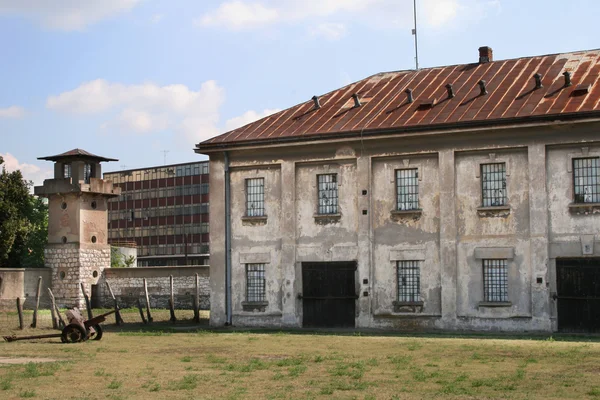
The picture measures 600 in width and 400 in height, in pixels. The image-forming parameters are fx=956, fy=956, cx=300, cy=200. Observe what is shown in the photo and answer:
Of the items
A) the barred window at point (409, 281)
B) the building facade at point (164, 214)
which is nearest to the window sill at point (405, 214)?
the barred window at point (409, 281)

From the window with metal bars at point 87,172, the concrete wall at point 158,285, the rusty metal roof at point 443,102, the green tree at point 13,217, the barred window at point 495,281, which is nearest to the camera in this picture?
the rusty metal roof at point 443,102

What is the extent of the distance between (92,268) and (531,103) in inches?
1436

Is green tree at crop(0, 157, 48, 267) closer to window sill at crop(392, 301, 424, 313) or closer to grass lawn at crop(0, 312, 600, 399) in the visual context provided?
grass lawn at crop(0, 312, 600, 399)

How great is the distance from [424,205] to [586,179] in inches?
221

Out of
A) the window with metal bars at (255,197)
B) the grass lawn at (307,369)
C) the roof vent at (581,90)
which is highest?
the roof vent at (581,90)

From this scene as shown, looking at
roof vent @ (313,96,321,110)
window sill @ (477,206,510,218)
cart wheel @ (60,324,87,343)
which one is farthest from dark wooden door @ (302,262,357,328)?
cart wheel @ (60,324,87,343)

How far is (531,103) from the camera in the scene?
32656mm

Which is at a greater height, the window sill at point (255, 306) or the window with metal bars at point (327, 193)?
the window with metal bars at point (327, 193)

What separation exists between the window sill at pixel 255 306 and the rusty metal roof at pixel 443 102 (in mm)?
6065

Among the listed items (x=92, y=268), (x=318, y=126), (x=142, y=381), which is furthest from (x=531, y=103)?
(x=92, y=268)

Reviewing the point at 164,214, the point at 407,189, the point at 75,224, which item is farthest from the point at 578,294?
the point at 164,214

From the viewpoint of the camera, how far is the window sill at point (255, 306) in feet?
119

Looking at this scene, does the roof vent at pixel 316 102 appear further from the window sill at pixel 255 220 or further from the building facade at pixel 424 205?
the window sill at pixel 255 220

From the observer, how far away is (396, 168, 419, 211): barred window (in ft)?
112
